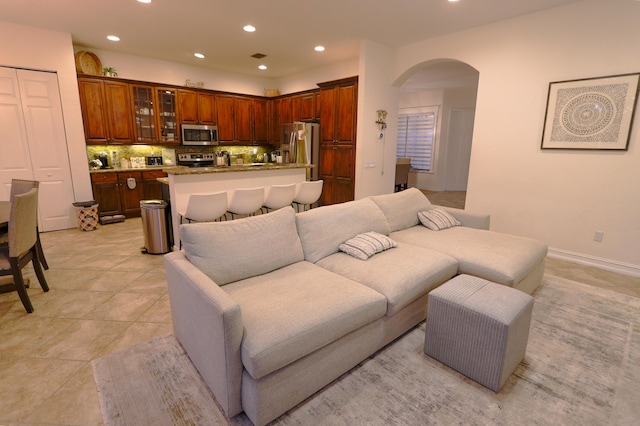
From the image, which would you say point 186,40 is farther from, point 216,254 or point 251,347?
point 251,347

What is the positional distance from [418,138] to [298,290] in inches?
339

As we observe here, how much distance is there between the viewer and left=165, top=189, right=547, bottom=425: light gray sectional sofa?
153 cm

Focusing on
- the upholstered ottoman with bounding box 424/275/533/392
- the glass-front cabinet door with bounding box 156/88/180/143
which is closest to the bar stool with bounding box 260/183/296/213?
the upholstered ottoman with bounding box 424/275/533/392

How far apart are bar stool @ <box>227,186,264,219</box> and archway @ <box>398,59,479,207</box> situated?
5658 millimetres

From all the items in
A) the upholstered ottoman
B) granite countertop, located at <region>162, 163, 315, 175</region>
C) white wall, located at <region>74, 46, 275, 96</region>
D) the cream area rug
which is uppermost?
white wall, located at <region>74, 46, 275, 96</region>

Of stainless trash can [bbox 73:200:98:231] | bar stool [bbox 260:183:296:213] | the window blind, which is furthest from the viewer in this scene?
the window blind

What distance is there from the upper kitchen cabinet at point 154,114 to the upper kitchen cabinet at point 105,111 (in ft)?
0.47

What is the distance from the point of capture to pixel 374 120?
5371 mm

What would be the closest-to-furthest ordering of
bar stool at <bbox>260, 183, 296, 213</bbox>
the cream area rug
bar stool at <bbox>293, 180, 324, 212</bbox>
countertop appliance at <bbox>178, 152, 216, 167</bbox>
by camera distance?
the cream area rug → bar stool at <bbox>260, 183, 296, 213</bbox> → bar stool at <bbox>293, 180, 324, 212</bbox> → countertop appliance at <bbox>178, 152, 216, 167</bbox>

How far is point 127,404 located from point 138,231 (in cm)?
396

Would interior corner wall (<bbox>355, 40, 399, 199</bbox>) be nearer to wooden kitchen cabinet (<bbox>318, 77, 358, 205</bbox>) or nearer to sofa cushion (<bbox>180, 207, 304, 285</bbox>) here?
wooden kitchen cabinet (<bbox>318, 77, 358, 205</bbox>)

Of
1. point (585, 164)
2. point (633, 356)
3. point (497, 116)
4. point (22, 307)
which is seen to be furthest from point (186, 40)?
point (633, 356)

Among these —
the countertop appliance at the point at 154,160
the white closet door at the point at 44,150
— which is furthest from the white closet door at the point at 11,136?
the countertop appliance at the point at 154,160

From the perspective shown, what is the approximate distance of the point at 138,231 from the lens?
508cm
